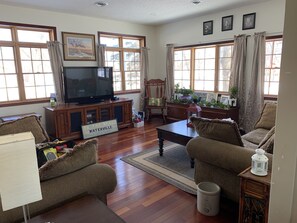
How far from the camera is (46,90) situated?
4.89m

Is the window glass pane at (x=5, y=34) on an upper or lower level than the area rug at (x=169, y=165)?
upper

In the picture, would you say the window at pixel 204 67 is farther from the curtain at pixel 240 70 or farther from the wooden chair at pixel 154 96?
the wooden chair at pixel 154 96

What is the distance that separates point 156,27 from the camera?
648 cm

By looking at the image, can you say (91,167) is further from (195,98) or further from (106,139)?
(195,98)

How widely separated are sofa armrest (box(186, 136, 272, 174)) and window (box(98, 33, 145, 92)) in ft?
13.2

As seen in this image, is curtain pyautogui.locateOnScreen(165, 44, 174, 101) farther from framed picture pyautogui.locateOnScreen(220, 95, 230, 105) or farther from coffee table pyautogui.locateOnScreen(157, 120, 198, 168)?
coffee table pyautogui.locateOnScreen(157, 120, 198, 168)

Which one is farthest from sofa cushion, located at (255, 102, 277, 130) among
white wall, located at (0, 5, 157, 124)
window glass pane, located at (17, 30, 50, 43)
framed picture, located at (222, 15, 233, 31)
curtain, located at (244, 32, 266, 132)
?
window glass pane, located at (17, 30, 50, 43)

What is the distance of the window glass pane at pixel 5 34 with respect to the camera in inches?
166

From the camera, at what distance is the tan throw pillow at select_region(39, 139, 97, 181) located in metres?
1.44

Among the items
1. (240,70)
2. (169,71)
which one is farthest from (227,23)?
(169,71)

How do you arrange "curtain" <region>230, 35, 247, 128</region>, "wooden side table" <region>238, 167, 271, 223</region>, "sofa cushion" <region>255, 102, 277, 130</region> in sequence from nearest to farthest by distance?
"wooden side table" <region>238, 167, 271, 223</region> < "sofa cushion" <region>255, 102, 277, 130</region> < "curtain" <region>230, 35, 247, 128</region>

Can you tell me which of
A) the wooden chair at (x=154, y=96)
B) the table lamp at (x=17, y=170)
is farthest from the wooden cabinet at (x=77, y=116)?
the table lamp at (x=17, y=170)

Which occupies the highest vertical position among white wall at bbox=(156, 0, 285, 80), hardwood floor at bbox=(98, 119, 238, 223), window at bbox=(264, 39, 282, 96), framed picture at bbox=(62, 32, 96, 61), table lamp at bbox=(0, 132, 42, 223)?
white wall at bbox=(156, 0, 285, 80)

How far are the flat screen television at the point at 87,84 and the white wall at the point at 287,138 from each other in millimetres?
4193
